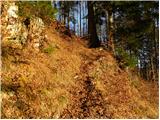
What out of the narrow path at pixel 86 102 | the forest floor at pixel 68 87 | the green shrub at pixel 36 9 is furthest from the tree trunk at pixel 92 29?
the narrow path at pixel 86 102

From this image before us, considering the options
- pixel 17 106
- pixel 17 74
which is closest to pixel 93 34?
pixel 17 74

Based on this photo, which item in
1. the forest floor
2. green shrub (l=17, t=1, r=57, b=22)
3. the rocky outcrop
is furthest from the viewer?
green shrub (l=17, t=1, r=57, b=22)

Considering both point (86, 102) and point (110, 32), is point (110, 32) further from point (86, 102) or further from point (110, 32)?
point (86, 102)

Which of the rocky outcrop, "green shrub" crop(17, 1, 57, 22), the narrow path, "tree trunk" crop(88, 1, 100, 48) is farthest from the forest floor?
"tree trunk" crop(88, 1, 100, 48)

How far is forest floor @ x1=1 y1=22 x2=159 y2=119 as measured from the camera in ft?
36.3

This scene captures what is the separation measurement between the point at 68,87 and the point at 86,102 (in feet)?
3.33

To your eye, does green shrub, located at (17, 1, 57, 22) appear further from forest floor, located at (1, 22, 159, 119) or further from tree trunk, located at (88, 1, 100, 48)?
tree trunk, located at (88, 1, 100, 48)

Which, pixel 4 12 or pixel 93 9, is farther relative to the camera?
pixel 93 9

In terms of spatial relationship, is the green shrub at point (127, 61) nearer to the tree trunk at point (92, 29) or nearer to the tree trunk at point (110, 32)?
the tree trunk at point (110, 32)

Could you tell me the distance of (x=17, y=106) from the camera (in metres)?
10.5

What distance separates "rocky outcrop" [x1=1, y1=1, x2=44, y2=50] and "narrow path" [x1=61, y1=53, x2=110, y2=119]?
260 centimetres

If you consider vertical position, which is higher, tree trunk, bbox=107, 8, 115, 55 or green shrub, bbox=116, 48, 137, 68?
tree trunk, bbox=107, 8, 115, 55

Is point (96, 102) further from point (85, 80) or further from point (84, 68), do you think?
point (84, 68)

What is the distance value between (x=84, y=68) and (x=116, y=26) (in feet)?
26.1
